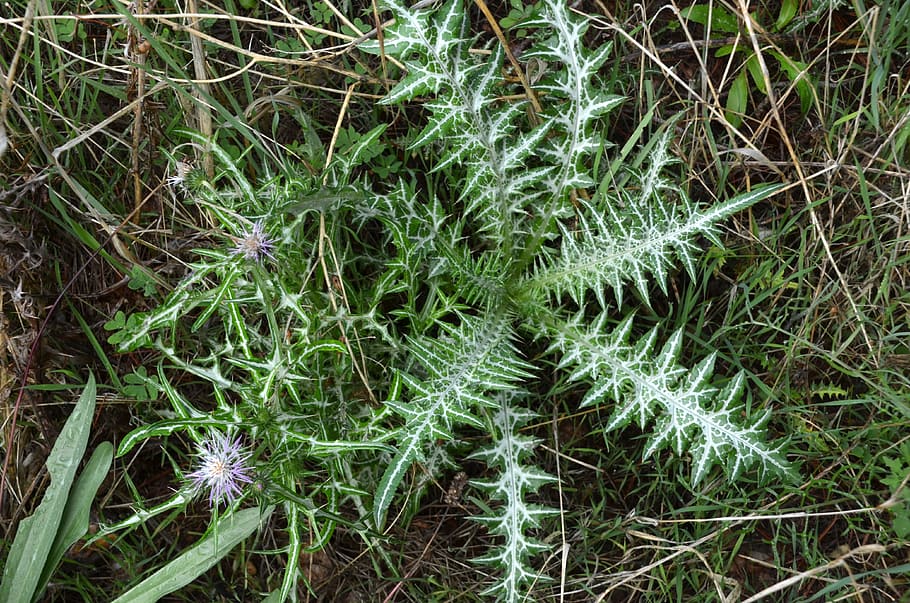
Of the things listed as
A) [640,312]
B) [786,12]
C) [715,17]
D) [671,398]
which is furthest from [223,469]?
[786,12]

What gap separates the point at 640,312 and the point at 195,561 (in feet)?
5.40

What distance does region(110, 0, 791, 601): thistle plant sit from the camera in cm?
206

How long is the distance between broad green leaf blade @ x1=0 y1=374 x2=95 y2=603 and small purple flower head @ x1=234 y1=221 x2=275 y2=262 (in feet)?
2.65

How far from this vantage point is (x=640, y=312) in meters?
2.49

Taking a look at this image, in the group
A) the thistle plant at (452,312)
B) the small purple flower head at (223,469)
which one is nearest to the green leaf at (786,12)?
the thistle plant at (452,312)

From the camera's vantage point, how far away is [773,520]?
2.41 m

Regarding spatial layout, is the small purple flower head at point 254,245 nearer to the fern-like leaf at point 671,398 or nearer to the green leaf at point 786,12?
the fern-like leaf at point 671,398

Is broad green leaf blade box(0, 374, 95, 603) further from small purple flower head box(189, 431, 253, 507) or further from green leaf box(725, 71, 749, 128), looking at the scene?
green leaf box(725, 71, 749, 128)

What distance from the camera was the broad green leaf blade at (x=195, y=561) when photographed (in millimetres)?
2217

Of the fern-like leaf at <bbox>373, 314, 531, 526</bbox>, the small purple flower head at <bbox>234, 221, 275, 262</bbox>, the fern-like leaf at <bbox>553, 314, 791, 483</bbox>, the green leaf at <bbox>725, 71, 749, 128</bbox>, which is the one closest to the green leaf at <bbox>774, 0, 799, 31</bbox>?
the green leaf at <bbox>725, 71, 749, 128</bbox>

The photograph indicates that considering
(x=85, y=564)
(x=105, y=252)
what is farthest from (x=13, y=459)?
(x=105, y=252)

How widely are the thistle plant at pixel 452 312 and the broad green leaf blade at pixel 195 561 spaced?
0.07 metres

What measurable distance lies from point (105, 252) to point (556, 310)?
153cm

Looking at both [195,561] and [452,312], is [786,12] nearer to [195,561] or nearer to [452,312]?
[452,312]
